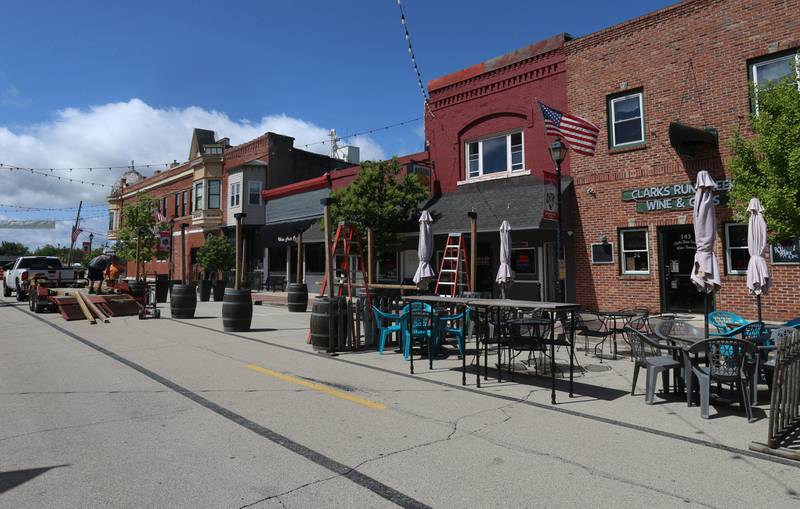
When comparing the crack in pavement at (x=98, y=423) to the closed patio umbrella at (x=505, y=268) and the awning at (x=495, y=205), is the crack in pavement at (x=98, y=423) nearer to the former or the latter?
the closed patio umbrella at (x=505, y=268)

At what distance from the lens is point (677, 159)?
542 inches

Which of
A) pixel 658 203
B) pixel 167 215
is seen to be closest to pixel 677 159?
pixel 658 203

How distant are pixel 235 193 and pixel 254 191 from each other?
1474 mm

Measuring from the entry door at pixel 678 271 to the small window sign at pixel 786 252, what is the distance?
1797mm

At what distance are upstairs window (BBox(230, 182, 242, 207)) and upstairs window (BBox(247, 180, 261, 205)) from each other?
62 cm

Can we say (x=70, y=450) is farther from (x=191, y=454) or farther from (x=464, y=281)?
(x=464, y=281)

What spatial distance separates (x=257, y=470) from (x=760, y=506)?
3.60 m

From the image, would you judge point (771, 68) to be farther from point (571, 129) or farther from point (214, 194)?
point (214, 194)

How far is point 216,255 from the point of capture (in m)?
27.5

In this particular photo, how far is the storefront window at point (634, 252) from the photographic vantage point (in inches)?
572

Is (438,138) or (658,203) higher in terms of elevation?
(438,138)

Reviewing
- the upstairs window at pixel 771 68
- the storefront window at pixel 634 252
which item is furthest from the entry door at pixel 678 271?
the upstairs window at pixel 771 68

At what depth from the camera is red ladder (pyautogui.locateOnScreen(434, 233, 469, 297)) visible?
14.0m

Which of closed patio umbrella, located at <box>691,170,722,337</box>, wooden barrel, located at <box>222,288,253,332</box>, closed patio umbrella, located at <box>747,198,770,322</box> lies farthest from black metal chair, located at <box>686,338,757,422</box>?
wooden barrel, located at <box>222,288,253,332</box>
